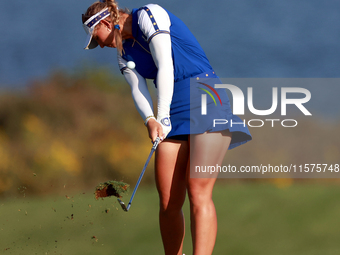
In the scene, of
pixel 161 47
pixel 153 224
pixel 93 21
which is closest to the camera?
pixel 161 47

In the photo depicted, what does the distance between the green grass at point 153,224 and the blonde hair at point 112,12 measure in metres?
1.30

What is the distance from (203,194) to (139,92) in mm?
537

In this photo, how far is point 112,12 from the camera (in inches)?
70.8

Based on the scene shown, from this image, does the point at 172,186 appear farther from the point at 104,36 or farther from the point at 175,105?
the point at 104,36

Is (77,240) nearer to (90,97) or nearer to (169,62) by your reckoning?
(169,62)

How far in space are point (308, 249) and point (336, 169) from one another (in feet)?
5.24

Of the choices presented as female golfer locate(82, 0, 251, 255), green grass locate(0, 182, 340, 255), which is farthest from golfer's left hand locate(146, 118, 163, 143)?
green grass locate(0, 182, 340, 255)

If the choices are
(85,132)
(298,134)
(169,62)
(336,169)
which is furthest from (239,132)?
(85,132)

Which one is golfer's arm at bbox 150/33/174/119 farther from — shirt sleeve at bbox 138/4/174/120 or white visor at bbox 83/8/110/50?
white visor at bbox 83/8/110/50

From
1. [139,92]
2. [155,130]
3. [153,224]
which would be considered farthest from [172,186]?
[153,224]

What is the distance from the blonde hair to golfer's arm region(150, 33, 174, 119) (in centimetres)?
17

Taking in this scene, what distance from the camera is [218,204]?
350cm

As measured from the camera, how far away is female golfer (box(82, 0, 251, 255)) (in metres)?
1.73

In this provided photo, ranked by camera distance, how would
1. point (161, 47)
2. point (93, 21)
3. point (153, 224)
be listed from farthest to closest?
point (153, 224)
point (93, 21)
point (161, 47)
